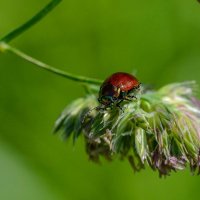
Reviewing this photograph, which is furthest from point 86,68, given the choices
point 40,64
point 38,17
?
point 38,17

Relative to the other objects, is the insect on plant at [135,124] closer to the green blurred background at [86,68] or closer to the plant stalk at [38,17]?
the plant stalk at [38,17]

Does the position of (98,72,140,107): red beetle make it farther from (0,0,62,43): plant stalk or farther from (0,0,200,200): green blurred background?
(0,0,200,200): green blurred background

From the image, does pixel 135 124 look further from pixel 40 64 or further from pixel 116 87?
pixel 40 64

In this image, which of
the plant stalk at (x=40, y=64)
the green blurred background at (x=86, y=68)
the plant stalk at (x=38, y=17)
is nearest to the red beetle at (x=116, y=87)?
the plant stalk at (x=40, y=64)

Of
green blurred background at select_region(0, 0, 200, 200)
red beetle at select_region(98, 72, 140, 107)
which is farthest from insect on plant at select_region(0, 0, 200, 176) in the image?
green blurred background at select_region(0, 0, 200, 200)

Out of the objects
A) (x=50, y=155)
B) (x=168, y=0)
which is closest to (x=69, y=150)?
(x=50, y=155)
